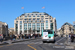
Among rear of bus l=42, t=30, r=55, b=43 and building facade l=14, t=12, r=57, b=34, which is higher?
building facade l=14, t=12, r=57, b=34

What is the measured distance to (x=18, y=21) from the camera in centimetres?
15012

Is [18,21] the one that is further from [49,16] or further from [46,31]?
[46,31]

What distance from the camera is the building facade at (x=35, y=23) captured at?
485ft

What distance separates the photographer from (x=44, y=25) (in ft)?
488

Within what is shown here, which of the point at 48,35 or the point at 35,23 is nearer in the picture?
the point at 48,35

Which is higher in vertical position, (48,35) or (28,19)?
(28,19)

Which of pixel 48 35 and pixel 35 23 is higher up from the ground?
pixel 35 23

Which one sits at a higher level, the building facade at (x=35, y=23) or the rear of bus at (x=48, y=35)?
the building facade at (x=35, y=23)

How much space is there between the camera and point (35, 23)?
150125mm

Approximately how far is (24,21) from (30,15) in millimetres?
9932

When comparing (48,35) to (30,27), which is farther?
(30,27)

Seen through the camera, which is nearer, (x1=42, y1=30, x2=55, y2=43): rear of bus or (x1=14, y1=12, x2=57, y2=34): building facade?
(x1=42, y1=30, x2=55, y2=43): rear of bus

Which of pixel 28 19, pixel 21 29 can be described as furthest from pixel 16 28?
pixel 28 19

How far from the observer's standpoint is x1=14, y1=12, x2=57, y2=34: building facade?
485 ft
